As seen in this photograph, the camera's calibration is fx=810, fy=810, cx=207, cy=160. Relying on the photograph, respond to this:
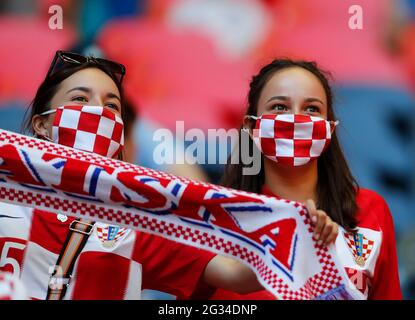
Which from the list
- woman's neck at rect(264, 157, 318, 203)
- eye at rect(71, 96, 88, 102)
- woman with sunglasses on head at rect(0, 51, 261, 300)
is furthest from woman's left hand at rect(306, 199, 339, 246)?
eye at rect(71, 96, 88, 102)

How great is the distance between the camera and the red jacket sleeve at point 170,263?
3158mm

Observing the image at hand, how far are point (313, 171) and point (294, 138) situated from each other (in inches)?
9.0

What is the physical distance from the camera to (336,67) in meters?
6.54

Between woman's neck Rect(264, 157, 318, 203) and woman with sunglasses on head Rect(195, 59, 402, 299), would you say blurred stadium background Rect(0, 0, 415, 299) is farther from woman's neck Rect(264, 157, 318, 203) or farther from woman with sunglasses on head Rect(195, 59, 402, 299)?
woman's neck Rect(264, 157, 318, 203)

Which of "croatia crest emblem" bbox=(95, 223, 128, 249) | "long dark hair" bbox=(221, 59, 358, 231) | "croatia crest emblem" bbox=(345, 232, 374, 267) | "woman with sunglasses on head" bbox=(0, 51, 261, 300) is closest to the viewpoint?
"woman with sunglasses on head" bbox=(0, 51, 261, 300)

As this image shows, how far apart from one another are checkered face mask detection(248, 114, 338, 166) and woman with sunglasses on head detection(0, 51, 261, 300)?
609 millimetres

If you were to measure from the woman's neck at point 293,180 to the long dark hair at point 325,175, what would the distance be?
72 millimetres

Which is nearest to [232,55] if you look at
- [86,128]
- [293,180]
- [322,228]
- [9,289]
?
[293,180]

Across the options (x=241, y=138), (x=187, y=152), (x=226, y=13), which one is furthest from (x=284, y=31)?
(x=241, y=138)

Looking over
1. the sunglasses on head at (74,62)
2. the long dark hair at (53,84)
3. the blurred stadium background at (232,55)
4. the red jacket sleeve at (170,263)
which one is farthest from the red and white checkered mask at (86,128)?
the blurred stadium background at (232,55)

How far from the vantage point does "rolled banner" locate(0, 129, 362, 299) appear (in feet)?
9.19

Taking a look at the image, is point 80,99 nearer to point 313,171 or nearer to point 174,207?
point 174,207
